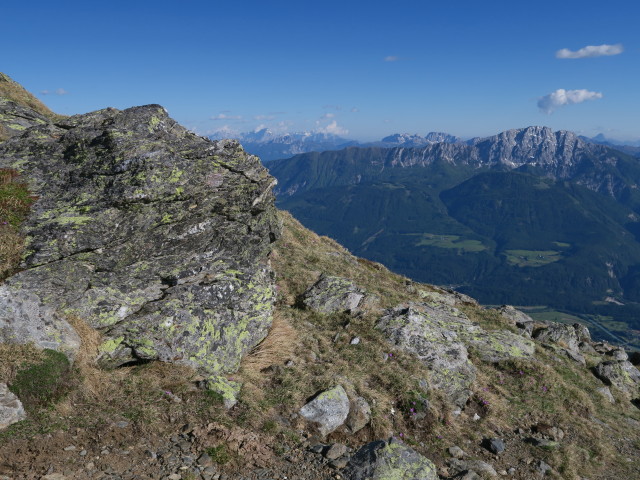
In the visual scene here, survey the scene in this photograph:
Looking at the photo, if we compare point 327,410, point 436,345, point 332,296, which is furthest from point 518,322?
point 327,410

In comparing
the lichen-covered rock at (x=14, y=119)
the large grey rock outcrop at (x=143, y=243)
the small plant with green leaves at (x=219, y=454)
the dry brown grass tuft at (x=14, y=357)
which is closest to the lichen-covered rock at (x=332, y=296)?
the large grey rock outcrop at (x=143, y=243)

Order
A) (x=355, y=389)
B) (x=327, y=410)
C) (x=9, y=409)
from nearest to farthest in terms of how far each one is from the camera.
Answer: (x=9, y=409)
(x=327, y=410)
(x=355, y=389)

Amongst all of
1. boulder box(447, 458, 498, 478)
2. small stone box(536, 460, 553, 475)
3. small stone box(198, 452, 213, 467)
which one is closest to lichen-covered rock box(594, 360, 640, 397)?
small stone box(536, 460, 553, 475)

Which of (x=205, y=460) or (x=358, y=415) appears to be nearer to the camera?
(x=205, y=460)

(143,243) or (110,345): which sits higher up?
(143,243)

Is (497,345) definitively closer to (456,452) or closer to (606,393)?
(606,393)

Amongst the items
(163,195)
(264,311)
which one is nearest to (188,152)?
(163,195)

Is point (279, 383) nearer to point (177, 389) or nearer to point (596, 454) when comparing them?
point (177, 389)

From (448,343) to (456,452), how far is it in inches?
267

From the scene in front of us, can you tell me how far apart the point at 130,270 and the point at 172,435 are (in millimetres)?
A: 7074

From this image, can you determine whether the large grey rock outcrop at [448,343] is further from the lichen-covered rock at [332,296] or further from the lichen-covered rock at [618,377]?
the lichen-covered rock at [618,377]

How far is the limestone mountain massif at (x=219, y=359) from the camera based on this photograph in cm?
1019

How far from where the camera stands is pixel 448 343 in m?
19.8

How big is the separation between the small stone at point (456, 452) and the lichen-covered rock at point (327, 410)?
406cm
